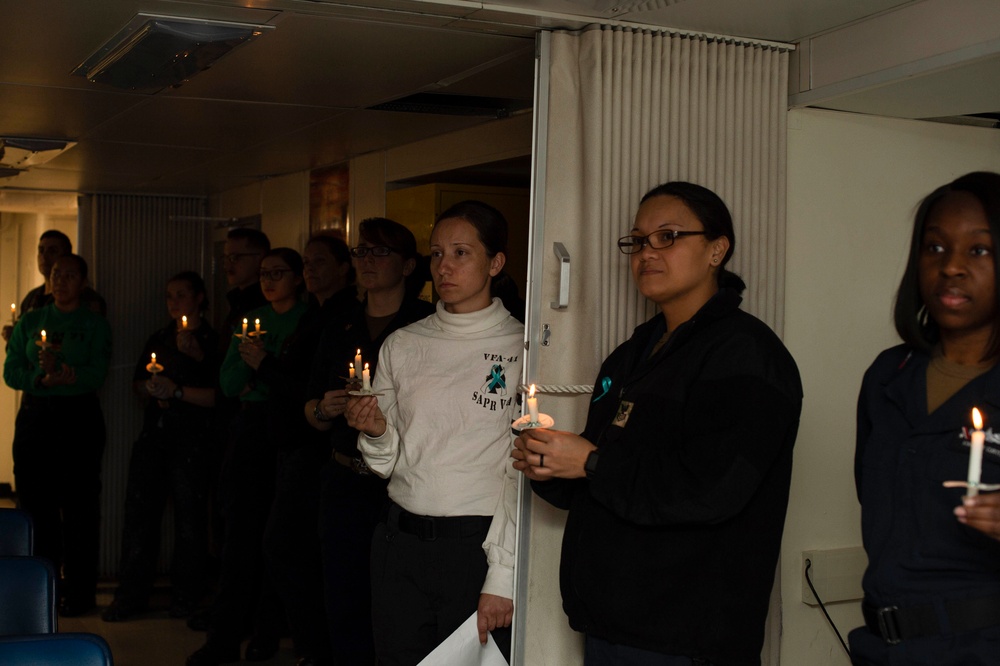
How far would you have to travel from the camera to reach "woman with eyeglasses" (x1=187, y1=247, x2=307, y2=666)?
508 centimetres

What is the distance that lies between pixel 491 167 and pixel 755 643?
3.11 meters

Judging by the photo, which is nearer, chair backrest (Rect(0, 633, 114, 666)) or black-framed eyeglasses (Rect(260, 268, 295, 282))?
chair backrest (Rect(0, 633, 114, 666))

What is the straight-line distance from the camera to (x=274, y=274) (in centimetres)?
525

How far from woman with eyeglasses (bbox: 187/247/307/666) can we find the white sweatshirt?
1912 millimetres

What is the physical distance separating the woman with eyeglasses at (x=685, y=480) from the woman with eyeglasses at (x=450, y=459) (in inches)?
19.9

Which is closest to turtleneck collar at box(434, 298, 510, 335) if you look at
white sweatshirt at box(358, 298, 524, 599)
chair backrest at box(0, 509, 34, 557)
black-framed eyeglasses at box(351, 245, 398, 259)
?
white sweatshirt at box(358, 298, 524, 599)

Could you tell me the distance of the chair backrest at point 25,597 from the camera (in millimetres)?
2869

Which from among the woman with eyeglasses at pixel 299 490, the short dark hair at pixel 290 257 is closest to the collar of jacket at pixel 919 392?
the woman with eyeglasses at pixel 299 490

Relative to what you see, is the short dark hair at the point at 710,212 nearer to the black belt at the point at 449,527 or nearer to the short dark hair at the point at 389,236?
the black belt at the point at 449,527

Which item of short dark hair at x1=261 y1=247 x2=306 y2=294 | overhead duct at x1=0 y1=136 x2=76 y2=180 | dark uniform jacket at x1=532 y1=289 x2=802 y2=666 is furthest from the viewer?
overhead duct at x1=0 y1=136 x2=76 y2=180

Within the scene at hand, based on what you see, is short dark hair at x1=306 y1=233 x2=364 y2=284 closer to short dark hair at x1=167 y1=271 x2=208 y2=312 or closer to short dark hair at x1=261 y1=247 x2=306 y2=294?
short dark hair at x1=261 y1=247 x2=306 y2=294

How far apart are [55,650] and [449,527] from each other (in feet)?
3.84

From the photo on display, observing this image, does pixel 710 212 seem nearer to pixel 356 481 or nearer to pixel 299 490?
pixel 356 481

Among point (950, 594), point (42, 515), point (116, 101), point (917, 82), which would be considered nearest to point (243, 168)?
point (116, 101)
